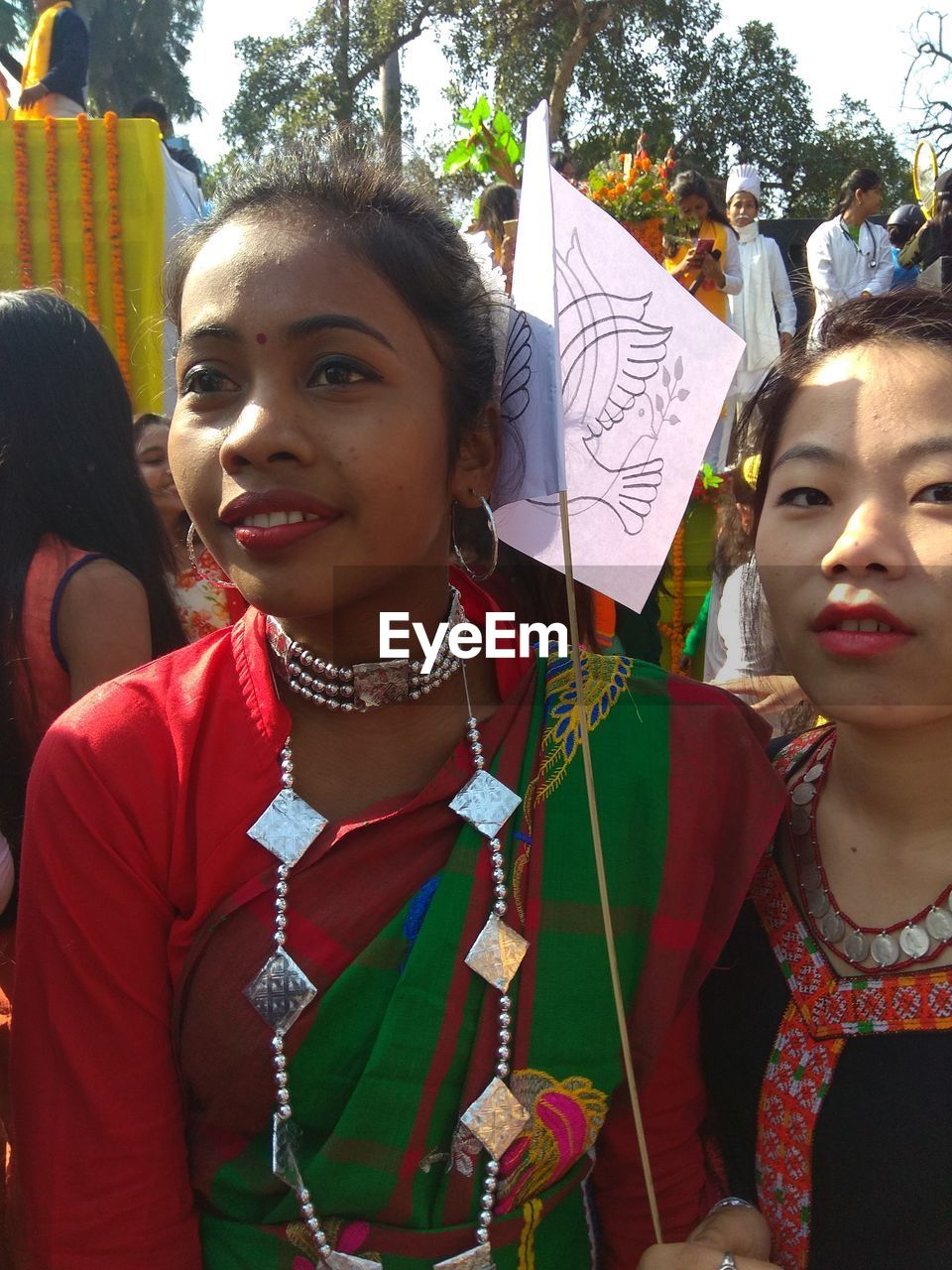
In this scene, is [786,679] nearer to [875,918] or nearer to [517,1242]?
[875,918]

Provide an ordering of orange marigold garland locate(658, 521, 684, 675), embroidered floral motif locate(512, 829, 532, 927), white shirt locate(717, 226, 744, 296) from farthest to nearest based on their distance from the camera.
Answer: white shirt locate(717, 226, 744, 296) → orange marigold garland locate(658, 521, 684, 675) → embroidered floral motif locate(512, 829, 532, 927)

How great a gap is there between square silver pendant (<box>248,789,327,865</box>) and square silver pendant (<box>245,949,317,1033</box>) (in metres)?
0.11

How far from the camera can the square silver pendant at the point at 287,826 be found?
4.01 ft

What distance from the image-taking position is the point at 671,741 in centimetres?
136

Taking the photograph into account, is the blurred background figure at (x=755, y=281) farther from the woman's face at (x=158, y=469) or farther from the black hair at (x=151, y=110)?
the woman's face at (x=158, y=469)

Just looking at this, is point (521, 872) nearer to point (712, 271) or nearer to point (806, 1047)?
point (806, 1047)

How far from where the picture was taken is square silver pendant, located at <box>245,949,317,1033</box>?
1172 mm

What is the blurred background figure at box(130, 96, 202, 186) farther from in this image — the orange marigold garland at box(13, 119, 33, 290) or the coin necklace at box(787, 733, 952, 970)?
the coin necklace at box(787, 733, 952, 970)

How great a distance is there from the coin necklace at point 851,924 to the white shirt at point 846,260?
295 inches

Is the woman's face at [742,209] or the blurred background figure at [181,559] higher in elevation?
the woman's face at [742,209]

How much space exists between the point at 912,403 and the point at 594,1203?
1.01 m

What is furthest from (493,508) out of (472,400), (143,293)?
(143,293)

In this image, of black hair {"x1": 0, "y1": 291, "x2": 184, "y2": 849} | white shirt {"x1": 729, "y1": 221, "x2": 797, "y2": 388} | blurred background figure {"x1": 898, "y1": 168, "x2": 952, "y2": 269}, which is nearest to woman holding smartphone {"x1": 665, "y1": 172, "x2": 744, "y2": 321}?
white shirt {"x1": 729, "y1": 221, "x2": 797, "y2": 388}

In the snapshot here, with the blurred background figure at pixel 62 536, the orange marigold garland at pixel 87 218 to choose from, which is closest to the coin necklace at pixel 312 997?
the blurred background figure at pixel 62 536
